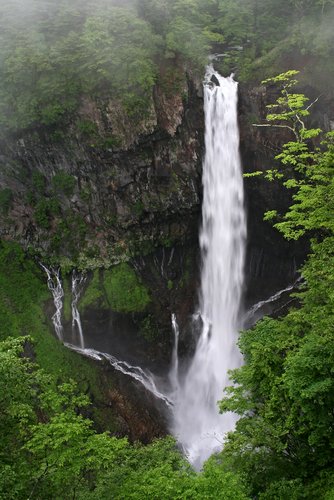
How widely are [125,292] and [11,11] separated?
16319 mm

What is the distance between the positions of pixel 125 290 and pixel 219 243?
5591 millimetres

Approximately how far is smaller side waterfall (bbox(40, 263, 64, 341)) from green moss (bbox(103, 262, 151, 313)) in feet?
7.95

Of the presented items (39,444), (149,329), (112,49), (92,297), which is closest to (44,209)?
(92,297)

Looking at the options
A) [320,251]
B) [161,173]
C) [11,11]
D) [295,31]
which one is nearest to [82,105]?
[161,173]

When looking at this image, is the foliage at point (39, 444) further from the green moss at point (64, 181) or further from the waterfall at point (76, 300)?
the green moss at point (64, 181)

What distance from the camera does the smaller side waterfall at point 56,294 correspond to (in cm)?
2166

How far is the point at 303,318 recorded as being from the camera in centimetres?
952

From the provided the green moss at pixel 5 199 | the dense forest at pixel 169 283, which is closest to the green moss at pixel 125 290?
the dense forest at pixel 169 283

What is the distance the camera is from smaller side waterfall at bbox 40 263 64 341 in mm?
21656

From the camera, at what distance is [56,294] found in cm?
2245

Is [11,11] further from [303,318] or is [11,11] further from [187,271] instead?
[303,318]

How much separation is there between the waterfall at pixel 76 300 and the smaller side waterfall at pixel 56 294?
0.64 meters

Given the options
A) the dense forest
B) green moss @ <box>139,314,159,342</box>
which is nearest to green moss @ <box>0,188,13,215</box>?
the dense forest

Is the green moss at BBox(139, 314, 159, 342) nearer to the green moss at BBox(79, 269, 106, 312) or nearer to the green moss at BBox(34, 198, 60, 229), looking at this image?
the green moss at BBox(79, 269, 106, 312)
